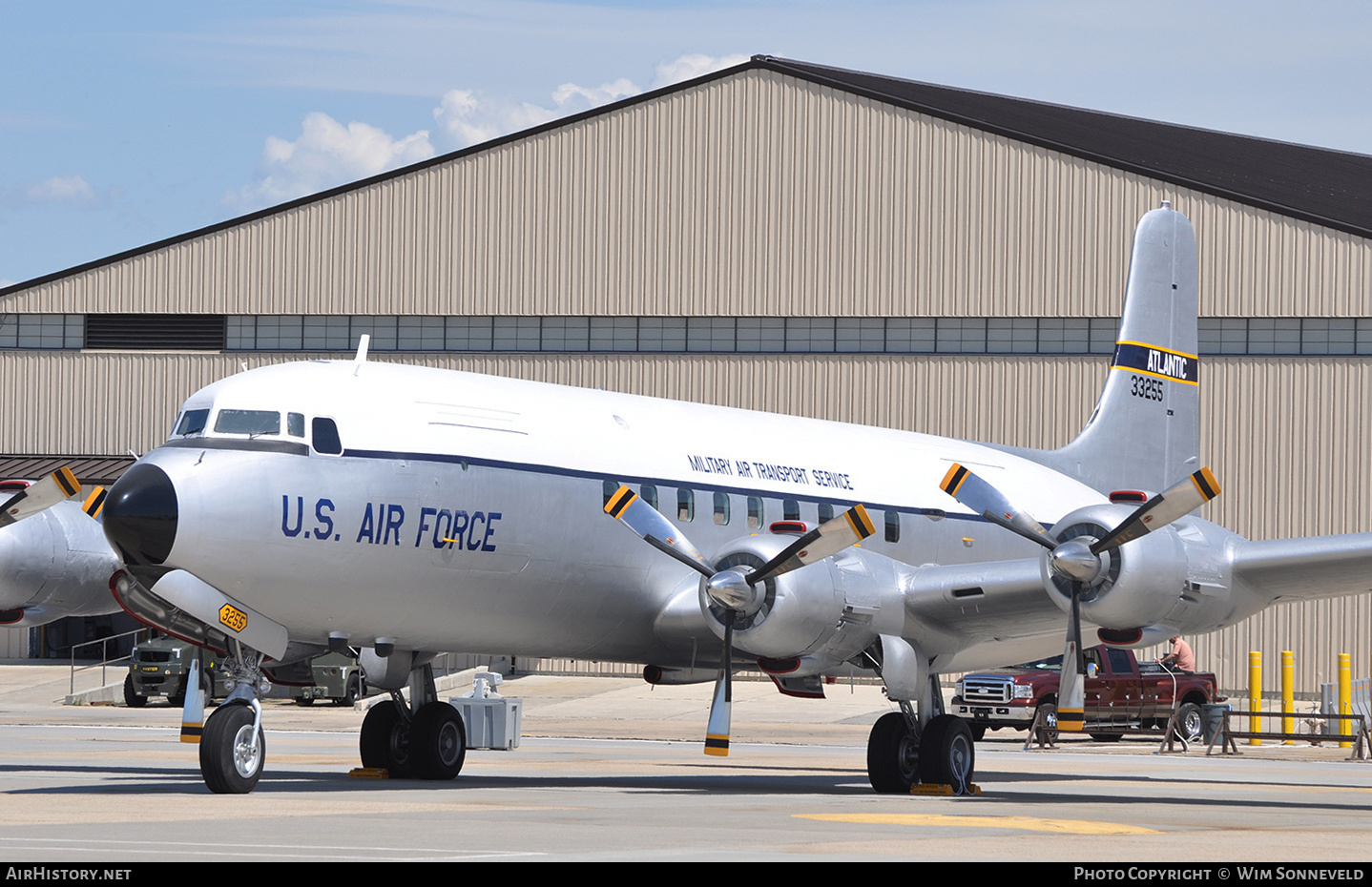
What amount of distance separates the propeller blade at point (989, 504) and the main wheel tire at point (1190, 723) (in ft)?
48.6

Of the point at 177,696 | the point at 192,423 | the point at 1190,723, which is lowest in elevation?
the point at 177,696

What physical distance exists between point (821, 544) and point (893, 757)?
300 centimetres

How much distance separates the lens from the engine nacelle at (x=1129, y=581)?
17.3m

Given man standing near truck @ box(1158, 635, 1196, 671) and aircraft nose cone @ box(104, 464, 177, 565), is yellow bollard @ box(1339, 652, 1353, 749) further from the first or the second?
aircraft nose cone @ box(104, 464, 177, 565)

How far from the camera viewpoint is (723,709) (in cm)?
1794

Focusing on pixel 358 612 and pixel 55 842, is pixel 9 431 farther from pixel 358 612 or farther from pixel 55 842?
pixel 55 842

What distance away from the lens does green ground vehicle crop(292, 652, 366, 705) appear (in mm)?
37906

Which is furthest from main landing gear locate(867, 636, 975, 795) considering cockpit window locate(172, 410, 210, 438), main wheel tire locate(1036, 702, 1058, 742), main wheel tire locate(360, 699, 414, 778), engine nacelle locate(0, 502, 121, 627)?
main wheel tire locate(1036, 702, 1058, 742)

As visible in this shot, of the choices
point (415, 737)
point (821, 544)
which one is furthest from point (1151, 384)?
point (415, 737)

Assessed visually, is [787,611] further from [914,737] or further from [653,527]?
[914,737]

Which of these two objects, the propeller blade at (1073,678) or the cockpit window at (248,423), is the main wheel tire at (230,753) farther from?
the propeller blade at (1073,678)

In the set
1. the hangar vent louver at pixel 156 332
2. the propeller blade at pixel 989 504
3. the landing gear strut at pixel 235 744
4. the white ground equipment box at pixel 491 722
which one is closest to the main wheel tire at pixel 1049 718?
the white ground equipment box at pixel 491 722

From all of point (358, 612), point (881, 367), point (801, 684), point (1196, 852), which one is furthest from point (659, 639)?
point (881, 367)

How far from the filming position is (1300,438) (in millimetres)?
41812
